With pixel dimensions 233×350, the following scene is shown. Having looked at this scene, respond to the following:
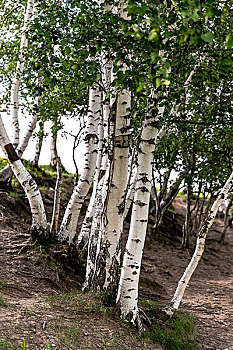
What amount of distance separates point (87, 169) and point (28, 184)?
144cm

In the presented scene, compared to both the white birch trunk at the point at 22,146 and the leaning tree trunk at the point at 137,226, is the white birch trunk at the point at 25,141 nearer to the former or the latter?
the white birch trunk at the point at 22,146

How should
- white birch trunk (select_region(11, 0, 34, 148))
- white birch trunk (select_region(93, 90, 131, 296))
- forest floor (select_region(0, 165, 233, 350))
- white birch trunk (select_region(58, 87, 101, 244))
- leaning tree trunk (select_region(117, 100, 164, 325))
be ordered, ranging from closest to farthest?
forest floor (select_region(0, 165, 233, 350)) → leaning tree trunk (select_region(117, 100, 164, 325)) → white birch trunk (select_region(93, 90, 131, 296)) → white birch trunk (select_region(58, 87, 101, 244)) → white birch trunk (select_region(11, 0, 34, 148))

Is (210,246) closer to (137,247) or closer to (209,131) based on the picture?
(209,131)

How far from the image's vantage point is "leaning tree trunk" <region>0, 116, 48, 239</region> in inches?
323

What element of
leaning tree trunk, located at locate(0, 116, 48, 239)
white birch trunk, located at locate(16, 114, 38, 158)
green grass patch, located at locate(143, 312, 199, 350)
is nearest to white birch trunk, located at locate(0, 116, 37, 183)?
white birch trunk, located at locate(16, 114, 38, 158)

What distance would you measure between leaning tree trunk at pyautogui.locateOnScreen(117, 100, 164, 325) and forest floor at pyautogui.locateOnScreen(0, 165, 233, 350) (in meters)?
0.31

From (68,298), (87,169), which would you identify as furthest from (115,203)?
(87,169)

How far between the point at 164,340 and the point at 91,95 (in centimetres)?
550

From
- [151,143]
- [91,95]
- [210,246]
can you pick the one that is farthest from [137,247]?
Result: [210,246]

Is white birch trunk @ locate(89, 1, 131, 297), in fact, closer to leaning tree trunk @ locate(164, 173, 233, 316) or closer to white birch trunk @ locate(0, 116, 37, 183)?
leaning tree trunk @ locate(164, 173, 233, 316)

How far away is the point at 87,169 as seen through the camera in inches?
337

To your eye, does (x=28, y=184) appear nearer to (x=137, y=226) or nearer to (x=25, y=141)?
(x=25, y=141)

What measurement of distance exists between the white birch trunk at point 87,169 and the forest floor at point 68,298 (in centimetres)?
64

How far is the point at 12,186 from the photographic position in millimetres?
12609
